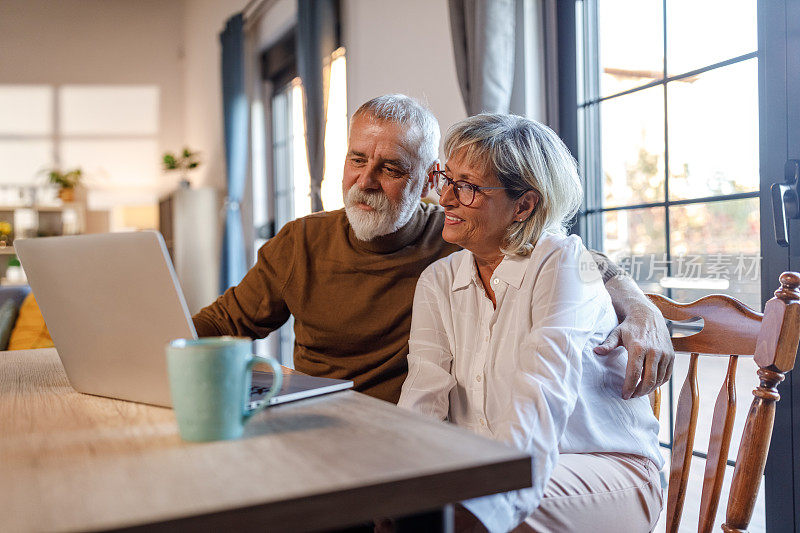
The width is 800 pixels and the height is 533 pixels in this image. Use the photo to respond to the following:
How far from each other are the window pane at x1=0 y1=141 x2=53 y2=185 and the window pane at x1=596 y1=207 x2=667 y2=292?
6304 millimetres

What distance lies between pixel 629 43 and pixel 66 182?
5829mm

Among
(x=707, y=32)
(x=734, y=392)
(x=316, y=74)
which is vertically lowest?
(x=734, y=392)

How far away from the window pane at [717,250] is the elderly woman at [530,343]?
29.4 inches

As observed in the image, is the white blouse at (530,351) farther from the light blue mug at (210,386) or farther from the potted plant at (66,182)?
the potted plant at (66,182)

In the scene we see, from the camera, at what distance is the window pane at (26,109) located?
718 cm

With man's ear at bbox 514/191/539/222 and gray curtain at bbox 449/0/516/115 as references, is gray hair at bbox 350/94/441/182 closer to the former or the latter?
man's ear at bbox 514/191/539/222

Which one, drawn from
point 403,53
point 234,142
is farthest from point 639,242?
point 234,142

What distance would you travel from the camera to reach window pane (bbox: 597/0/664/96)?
2.42m

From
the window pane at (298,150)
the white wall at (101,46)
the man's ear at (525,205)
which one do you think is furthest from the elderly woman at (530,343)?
the white wall at (101,46)

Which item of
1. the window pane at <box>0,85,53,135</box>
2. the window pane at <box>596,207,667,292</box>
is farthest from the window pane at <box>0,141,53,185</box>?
the window pane at <box>596,207,667,292</box>

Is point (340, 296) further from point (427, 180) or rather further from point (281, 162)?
point (281, 162)

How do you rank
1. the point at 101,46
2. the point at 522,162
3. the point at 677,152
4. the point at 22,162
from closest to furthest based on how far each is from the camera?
the point at 522,162
the point at 677,152
the point at 22,162
the point at 101,46

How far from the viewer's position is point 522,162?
147 centimetres

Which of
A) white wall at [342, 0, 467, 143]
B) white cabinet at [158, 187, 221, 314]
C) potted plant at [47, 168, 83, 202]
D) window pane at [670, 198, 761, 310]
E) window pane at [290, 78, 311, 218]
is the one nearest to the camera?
window pane at [670, 198, 761, 310]
